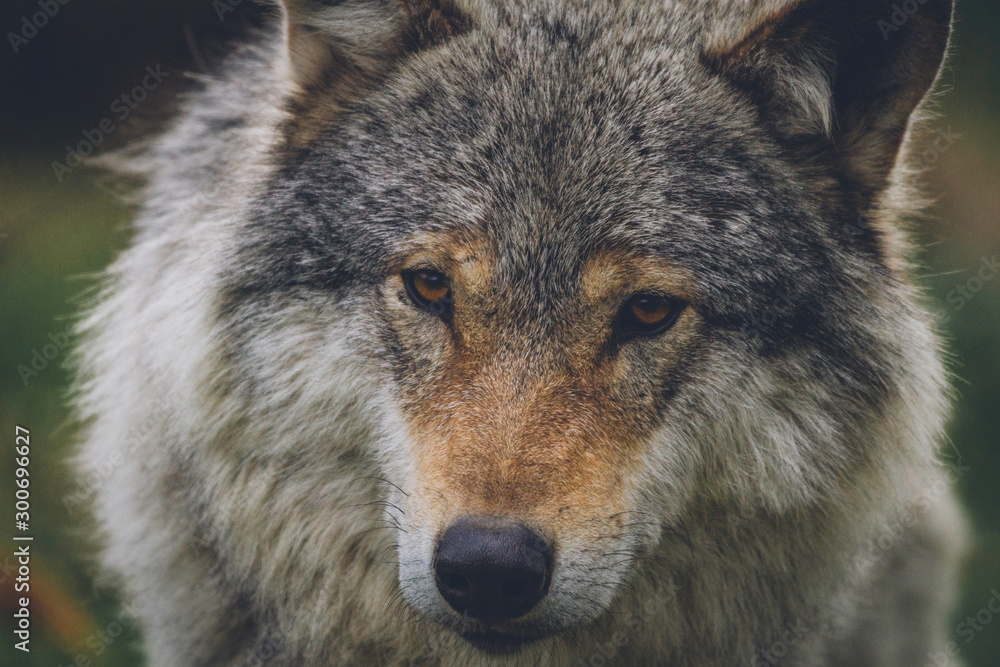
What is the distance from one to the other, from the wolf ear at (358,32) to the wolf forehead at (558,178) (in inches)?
2.4

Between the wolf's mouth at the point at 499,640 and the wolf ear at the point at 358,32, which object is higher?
the wolf ear at the point at 358,32

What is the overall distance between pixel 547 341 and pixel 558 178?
0.49m

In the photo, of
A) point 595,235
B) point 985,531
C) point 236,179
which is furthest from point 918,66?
point 985,531

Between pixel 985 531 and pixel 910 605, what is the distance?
1591mm

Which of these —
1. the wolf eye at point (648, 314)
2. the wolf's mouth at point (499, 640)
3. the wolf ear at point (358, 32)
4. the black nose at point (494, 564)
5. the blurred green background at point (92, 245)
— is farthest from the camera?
the blurred green background at point (92, 245)

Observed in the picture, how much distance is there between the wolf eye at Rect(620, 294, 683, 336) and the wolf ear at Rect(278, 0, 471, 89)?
1.12 metres

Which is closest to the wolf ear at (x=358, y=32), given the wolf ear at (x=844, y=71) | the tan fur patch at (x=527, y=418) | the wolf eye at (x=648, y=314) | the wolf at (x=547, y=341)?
the wolf at (x=547, y=341)

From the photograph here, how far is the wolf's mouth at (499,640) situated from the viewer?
255 centimetres

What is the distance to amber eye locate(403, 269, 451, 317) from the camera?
9.12 feet

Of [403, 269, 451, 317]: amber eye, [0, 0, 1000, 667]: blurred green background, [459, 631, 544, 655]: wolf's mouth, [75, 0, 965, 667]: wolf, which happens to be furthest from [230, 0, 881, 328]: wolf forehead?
[0, 0, 1000, 667]: blurred green background

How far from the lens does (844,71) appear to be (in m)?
2.92

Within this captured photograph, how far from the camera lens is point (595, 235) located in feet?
8.86

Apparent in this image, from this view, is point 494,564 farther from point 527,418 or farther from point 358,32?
point 358,32

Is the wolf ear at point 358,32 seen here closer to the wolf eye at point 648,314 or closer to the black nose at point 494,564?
the wolf eye at point 648,314
